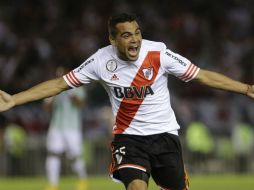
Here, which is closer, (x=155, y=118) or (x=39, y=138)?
(x=155, y=118)

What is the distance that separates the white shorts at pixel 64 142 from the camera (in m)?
17.9

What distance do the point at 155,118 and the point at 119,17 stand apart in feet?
3.44

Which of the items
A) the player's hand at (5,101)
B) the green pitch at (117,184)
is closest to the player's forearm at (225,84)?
the player's hand at (5,101)

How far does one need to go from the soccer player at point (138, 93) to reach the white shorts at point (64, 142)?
845cm

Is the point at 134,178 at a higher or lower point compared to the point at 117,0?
lower

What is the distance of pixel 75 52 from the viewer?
949 inches

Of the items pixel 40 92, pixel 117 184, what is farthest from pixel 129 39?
pixel 117 184

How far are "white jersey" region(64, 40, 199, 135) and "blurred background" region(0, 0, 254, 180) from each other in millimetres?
10584

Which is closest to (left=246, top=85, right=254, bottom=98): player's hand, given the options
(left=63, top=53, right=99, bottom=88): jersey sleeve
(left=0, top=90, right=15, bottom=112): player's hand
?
(left=63, top=53, right=99, bottom=88): jersey sleeve

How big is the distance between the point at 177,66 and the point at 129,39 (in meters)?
0.56

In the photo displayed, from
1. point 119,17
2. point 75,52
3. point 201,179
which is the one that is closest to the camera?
point 119,17

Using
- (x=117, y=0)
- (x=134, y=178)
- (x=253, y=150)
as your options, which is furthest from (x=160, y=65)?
(x=117, y=0)

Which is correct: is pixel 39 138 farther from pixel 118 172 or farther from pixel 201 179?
pixel 118 172

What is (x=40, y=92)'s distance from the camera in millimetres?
9320
